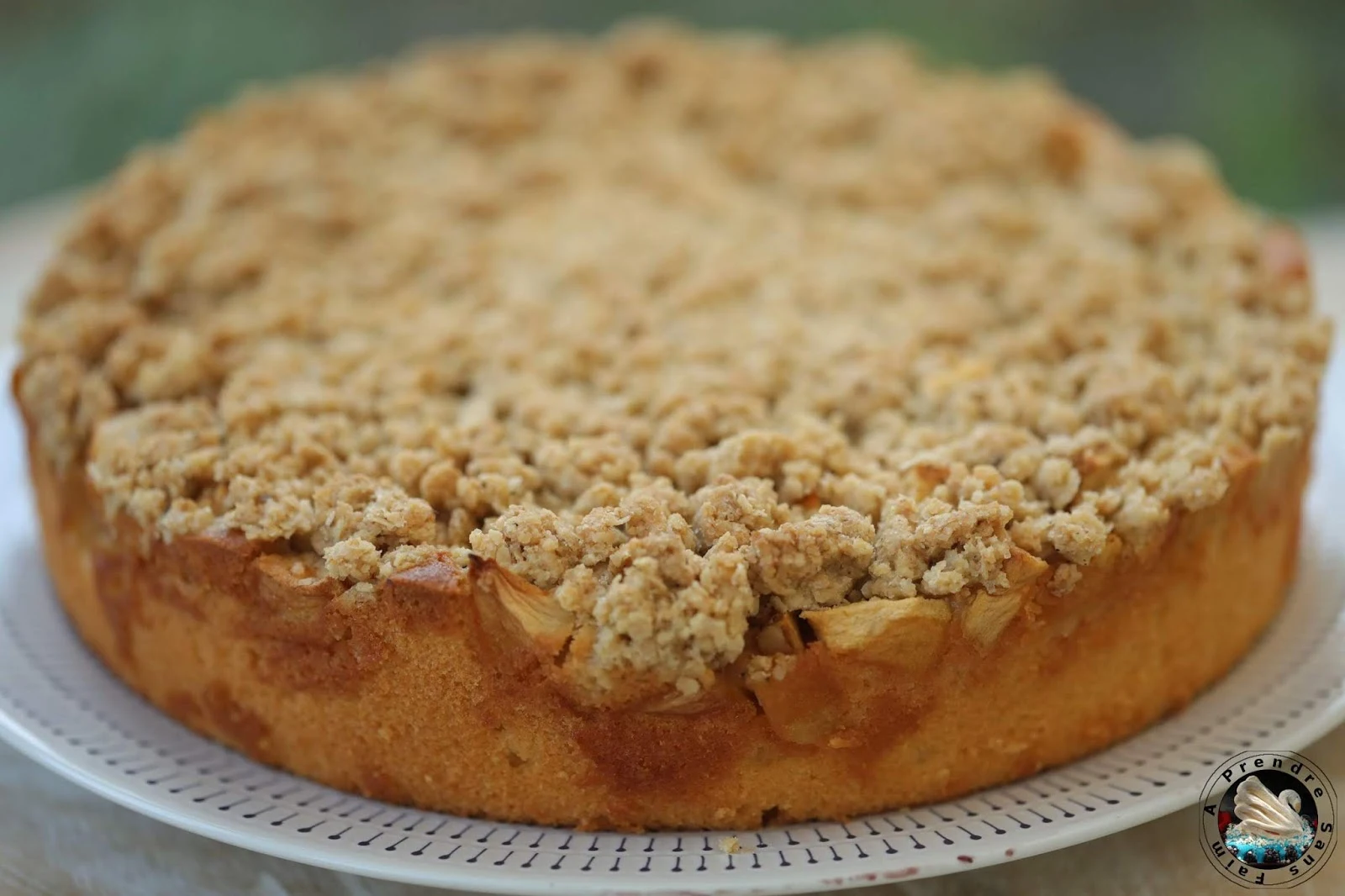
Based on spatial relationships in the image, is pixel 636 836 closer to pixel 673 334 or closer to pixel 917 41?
pixel 673 334

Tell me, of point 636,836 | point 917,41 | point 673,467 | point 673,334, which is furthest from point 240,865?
point 917,41

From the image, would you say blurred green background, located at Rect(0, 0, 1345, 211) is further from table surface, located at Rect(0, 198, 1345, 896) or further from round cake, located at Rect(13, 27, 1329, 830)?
table surface, located at Rect(0, 198, 1345, 896)

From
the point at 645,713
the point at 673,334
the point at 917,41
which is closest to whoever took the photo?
the point at 645,713

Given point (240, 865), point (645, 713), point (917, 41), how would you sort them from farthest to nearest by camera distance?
point (917, 41), point (240, 865), point (645, 713)

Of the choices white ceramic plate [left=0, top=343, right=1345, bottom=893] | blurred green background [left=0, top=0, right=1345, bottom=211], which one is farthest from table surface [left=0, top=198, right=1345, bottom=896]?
blurred green background [left=0, top=0, right=1345, bottom=211]

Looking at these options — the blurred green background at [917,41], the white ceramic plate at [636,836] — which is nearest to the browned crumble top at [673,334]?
the white ceramic plate at [636,836]

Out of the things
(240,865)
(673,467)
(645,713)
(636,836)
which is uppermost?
(673,467)

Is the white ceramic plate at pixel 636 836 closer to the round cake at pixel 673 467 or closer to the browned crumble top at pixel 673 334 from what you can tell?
the round cake at pixel 673 467

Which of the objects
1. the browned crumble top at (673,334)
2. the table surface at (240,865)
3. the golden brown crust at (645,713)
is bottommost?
→ the table surface at (240,865)

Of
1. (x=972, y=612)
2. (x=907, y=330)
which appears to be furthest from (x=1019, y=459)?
(x=907, y=330)
